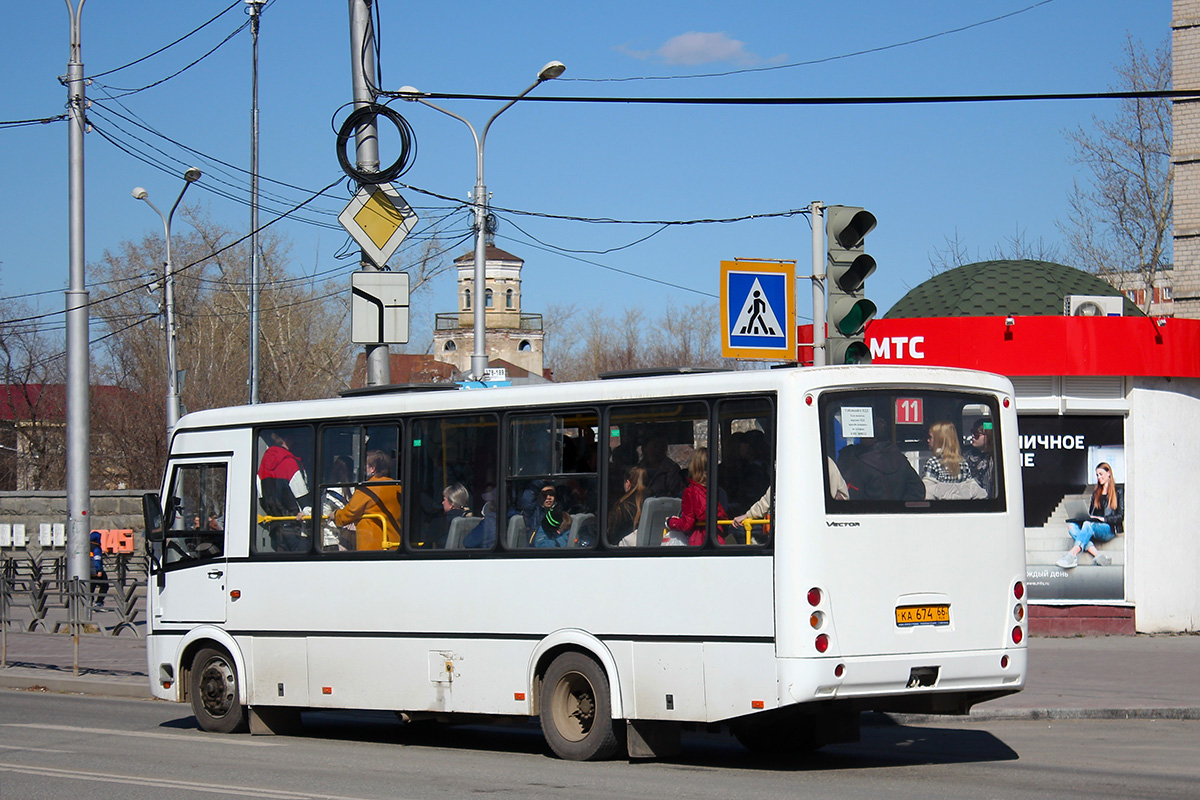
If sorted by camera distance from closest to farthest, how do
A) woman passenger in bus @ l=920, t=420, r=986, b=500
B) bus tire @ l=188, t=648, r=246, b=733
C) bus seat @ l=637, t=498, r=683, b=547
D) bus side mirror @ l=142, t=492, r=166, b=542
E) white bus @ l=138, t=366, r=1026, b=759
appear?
white bus @ l=138, t=366, r=1026, b=759
woman passenger in bus @ l=920, t=420, r=986, b=500
bus seat @ l=637, t=498, r=683, b=547
bus tire @ l=188, t=648, r=246, b=733
bus side mirror @ l=142, t=492, r=166, b=542

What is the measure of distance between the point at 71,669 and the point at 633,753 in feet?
35.2

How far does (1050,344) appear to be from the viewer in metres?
19.1

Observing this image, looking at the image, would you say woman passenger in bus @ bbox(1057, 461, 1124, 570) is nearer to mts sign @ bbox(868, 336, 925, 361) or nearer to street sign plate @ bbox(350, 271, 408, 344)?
mts sign @ bbox(868, 336, 925, 361)

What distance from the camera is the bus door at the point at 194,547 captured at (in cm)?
1288

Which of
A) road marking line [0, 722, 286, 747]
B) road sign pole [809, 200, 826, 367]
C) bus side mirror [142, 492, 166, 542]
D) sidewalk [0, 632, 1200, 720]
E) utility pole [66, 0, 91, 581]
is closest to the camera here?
road marking line [0, 722, 286, 747]

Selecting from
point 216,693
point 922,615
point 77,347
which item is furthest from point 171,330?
point 922,615

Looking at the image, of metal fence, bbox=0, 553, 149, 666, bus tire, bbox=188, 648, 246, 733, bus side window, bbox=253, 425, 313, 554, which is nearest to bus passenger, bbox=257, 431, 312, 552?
bus side window, bbox=253, 425, 313, 554

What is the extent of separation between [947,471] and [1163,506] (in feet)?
35.6

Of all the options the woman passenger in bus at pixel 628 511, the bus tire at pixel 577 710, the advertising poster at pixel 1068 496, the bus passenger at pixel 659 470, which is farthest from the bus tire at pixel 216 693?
the advertising poster at pixel 1068 496

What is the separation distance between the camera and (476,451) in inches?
444

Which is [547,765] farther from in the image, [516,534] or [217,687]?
A: [217,687]

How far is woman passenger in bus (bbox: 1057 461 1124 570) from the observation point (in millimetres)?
19359

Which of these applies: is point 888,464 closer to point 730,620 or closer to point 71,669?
point 730,620

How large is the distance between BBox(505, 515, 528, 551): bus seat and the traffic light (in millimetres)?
2709
